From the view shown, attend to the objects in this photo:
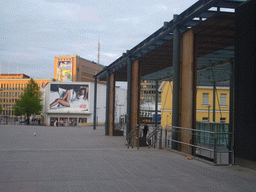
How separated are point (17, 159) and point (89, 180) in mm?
3999

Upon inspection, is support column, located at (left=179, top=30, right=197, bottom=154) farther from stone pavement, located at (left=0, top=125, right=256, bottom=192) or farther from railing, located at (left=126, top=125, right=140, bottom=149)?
railing, located at (left=126, top=125, right=140, bottom=149)

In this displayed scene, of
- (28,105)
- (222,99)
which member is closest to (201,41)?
(222,99)

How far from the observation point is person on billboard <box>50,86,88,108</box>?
2872 inches

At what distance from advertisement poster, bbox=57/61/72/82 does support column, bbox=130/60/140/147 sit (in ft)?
336

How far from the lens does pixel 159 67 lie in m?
24.2

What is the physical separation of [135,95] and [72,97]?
5287cm

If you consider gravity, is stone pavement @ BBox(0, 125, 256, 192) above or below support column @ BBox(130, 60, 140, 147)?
below

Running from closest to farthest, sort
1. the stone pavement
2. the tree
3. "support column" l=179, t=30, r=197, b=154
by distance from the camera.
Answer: the stone pavement
"support column" l=179, t=30, r=197, b=154
the tree

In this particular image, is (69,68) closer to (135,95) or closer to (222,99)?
(222,99)

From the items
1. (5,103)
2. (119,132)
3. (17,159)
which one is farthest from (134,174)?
(5,103)

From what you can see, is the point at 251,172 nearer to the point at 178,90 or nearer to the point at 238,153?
the point at 238,153

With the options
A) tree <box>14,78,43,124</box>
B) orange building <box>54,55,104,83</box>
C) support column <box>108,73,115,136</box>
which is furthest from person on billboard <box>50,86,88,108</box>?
orange building <box>54,55,104,83</box>

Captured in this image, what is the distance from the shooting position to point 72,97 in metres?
73.0

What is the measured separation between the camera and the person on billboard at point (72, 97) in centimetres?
7294
